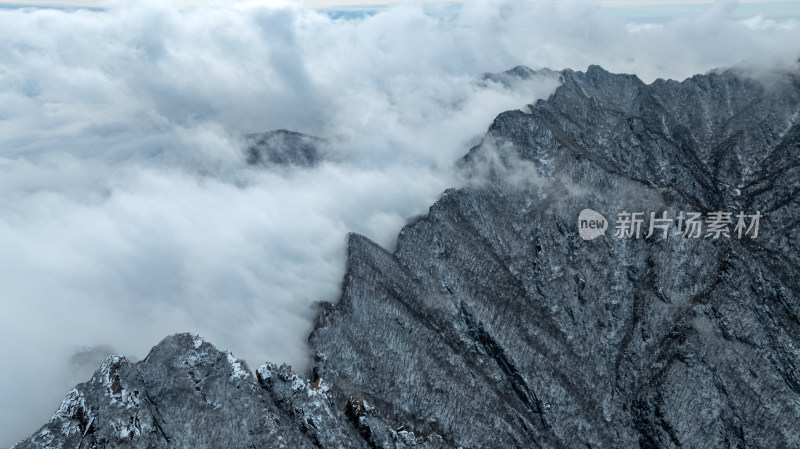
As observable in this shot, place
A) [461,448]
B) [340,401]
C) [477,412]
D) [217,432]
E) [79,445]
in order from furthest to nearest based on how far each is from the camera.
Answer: [477,412]
[461,448]
[340,401]
[217,432]
[79,445]

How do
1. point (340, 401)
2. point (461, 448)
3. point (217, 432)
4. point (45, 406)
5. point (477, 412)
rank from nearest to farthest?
point (217, 432) < point (45, 406) < point (340, 401) < point (461, 448) < point (477, 412)

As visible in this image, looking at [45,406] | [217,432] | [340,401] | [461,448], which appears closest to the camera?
[217,432]

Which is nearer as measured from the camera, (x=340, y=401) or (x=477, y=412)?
(x=340, y=401)

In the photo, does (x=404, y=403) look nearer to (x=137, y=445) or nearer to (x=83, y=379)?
(x=137, y=445)

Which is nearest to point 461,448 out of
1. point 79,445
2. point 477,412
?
point 477,412

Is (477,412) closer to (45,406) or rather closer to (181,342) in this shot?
(181,342)

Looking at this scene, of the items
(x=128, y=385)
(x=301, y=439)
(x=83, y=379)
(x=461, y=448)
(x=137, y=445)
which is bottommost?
(x=461, y=448)

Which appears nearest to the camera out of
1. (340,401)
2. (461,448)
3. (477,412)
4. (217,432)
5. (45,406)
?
(217,432)

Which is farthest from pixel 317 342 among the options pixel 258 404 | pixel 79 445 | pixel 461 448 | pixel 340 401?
pixel 79 445

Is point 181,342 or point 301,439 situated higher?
point 181,342
